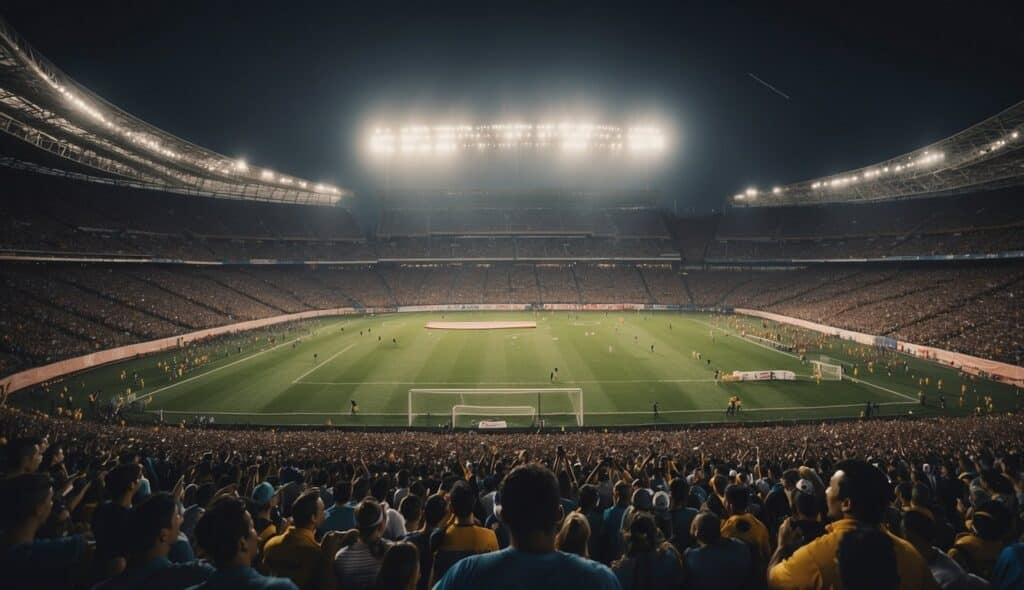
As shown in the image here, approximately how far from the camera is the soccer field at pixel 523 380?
2503 centimetres

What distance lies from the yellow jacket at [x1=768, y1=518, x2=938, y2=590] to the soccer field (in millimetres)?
20703

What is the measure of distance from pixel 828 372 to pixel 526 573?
124 feet

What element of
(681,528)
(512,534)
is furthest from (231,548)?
(681,528)

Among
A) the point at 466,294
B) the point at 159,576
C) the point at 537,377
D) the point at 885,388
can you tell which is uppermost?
the point at 466,294

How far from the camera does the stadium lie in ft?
12.5

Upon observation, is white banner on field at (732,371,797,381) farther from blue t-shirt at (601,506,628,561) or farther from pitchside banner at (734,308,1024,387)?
blue t-shirt at (601,506,628,561)

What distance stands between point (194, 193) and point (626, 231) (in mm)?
72150

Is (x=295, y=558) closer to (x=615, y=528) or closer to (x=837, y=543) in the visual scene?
(x=615, y=528)

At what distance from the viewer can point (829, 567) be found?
9.91 feet

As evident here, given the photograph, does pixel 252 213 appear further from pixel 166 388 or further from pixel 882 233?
pixel 882 233

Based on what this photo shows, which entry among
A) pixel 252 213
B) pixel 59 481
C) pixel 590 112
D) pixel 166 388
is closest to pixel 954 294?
pixel 590 112

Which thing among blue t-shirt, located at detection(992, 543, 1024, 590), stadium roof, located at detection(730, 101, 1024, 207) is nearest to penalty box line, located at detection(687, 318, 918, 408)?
stadium roof, located at detection(730, 101, 1024, 207)

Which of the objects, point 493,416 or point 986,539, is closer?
point 986,539

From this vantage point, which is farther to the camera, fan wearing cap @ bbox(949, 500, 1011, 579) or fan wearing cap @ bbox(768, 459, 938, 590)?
fan wearing cap @ bbox(949, 500, 1011, 579)
